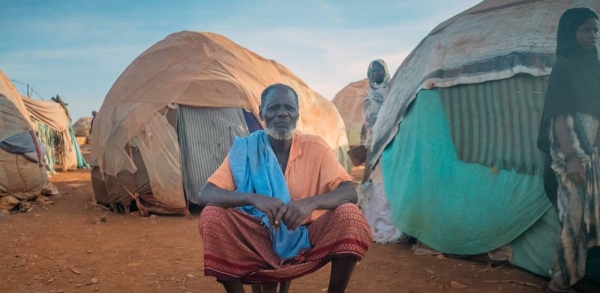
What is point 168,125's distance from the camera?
670 cm

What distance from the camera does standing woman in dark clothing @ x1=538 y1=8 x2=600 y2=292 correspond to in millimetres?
3064

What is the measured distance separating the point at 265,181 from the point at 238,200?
258mm

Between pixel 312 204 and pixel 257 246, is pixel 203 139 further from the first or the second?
pixel 312 204

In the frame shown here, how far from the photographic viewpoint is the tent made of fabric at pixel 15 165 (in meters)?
7.14

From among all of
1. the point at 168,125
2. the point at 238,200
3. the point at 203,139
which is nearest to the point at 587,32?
the point at 238,200

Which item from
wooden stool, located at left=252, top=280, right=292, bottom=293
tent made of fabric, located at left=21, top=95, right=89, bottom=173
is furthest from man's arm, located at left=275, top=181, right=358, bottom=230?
tent made of fabric, located at left=21, top=95, right=89, bottom=173

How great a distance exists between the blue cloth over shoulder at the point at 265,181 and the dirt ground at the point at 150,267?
1024mm

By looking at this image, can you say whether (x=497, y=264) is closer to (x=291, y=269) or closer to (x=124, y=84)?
(x=291, y=269)

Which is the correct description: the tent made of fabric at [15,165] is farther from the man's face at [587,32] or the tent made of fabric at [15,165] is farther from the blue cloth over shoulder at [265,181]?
the man's face at [587,32]

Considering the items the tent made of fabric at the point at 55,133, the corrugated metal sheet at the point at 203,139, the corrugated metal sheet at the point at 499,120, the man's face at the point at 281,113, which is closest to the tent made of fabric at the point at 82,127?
the tent made of fabric at the point at 55,133

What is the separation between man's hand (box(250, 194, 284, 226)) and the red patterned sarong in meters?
0.16

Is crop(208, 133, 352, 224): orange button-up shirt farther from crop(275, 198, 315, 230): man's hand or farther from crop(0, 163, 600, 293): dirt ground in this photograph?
crop(0, 163, 600, 293): dirt ground

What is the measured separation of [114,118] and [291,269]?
525 cm

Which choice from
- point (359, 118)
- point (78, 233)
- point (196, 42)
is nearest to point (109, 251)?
point (78, 233)
